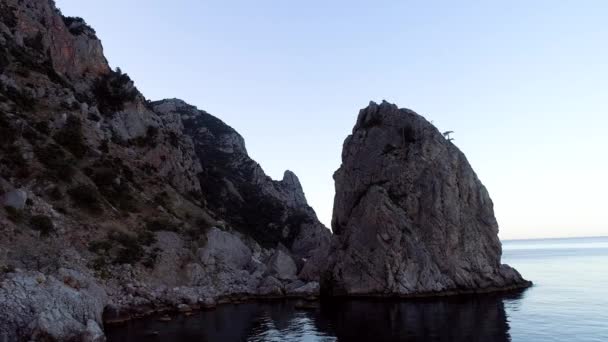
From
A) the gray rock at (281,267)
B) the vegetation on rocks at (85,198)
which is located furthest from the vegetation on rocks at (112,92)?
the gray rock at (281,267)

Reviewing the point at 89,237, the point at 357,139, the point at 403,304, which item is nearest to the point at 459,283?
the point at 403,304

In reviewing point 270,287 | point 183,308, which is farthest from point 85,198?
point 270,287

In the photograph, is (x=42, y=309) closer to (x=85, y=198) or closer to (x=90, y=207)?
(x=90, y=207)

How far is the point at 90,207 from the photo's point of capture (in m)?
68.1

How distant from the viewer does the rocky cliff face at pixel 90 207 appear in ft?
152

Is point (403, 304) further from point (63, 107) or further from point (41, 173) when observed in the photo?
point (63, 107)

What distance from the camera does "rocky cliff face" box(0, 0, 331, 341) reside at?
46312 mm

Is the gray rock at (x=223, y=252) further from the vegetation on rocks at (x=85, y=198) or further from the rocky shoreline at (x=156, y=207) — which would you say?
the vegetation on rocks at (x=85, y=198)

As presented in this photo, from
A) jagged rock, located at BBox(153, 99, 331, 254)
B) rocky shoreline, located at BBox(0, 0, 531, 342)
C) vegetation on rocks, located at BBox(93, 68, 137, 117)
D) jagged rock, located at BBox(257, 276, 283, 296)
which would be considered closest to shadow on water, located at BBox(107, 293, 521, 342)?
rocky shoreline, located at BBox(0, 0, 531, 342)

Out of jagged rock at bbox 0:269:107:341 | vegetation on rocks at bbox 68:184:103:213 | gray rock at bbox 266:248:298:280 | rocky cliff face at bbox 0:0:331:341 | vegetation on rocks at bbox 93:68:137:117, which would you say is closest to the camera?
jagged rock at bbox 0:269:107:341

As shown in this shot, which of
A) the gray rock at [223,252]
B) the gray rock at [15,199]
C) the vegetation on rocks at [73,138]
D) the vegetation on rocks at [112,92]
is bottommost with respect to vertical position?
the gray rock at [223,252]

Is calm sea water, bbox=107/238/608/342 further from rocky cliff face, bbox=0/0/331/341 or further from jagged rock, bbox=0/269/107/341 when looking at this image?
rocky cliff face, bbox=0/0/331/341

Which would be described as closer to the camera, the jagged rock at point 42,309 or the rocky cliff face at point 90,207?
the jagged rock at point 42,309

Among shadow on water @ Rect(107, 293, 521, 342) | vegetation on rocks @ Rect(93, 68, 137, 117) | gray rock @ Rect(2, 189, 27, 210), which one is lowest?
shadow on water @ Rect(107, 293, 521, 342)
